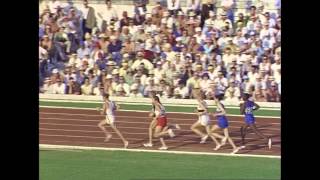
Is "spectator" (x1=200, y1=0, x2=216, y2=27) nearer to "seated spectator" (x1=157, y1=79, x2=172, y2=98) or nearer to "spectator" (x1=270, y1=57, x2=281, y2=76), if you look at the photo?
"seated spectator" (x1=157, y1=79, x2=172, y2=98)

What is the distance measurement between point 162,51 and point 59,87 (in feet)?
4.89

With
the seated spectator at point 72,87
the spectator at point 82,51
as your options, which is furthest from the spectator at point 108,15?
the seated spectator at point 72,87

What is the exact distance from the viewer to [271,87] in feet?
31.7

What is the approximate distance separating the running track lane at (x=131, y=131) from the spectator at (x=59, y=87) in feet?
1.14

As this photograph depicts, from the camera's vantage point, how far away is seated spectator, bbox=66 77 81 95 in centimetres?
1005

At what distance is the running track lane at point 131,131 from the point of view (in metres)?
9.08

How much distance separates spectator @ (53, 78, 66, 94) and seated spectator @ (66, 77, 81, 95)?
5 centimetres

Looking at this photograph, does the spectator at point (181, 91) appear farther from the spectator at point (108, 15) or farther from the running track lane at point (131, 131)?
the spectator at point (108, 15)

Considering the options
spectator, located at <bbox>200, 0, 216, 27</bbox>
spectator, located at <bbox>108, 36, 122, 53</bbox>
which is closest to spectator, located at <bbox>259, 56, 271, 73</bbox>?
spectator, located at <bbox>200, 0, 216, 27</bbox>
